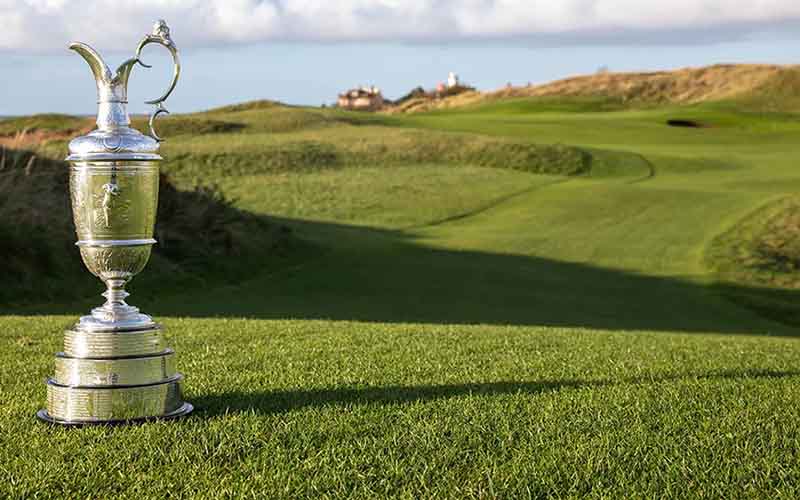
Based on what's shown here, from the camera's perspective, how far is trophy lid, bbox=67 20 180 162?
653 cm

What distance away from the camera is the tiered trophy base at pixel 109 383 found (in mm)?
6539

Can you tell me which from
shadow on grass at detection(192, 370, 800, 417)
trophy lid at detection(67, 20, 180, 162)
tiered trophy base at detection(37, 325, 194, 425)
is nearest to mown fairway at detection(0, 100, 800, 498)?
shadow on grass at detection(192, 370, 800, 417)

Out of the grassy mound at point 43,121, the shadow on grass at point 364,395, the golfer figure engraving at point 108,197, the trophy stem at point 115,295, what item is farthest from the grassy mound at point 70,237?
the grassy mound at point 43,121

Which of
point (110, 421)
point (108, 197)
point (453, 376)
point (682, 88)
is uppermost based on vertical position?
point (682, 88)

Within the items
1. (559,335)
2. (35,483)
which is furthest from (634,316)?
(35,483)

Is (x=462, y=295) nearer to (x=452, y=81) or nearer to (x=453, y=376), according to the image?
(x=453, y=376)

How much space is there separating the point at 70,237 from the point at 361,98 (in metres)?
112

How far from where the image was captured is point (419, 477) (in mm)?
5402

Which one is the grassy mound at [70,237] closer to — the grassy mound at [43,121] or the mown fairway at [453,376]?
the mown fairway at [453,376]

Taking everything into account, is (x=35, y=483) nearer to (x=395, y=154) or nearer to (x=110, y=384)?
(x=110, y=384)

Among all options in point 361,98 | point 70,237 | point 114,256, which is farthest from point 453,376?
point 361,98

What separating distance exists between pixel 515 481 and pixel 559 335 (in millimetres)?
6284

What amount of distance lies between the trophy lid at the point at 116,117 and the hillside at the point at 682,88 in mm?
75101

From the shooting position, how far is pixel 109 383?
21.5 feet
